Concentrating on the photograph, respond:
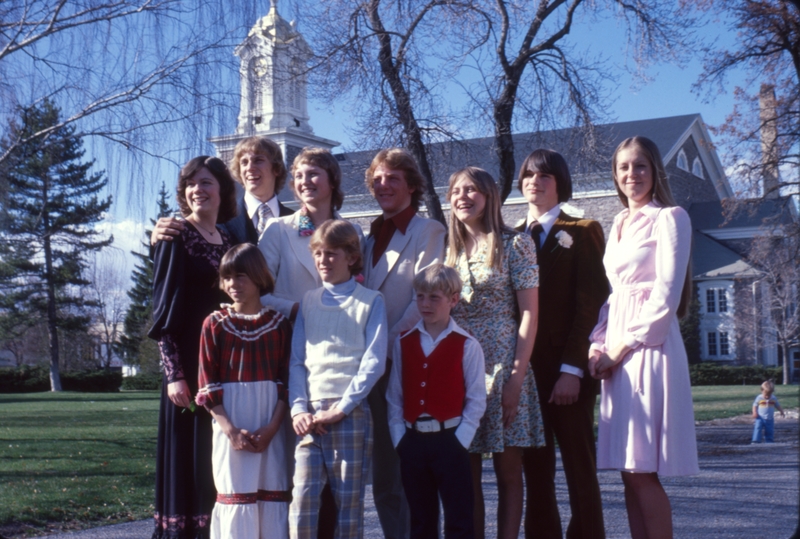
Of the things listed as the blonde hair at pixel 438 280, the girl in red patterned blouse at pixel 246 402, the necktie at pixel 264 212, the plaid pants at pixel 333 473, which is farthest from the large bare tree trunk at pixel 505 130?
the plaid pants at pixel 333 473

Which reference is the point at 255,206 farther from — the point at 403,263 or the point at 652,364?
the point at 652,364

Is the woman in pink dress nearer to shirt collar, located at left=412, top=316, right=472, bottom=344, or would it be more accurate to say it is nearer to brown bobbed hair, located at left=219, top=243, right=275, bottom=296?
shirt collar, located at left=412, top=316, right=472, bottom=344

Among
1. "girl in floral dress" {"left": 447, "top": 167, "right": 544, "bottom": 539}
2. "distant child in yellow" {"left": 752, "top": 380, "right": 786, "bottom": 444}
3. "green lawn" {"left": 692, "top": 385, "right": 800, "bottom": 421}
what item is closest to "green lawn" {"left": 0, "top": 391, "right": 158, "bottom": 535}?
"girl in floral dress" {"left": 447, "top": 167, "right": 544, "bottom": 539}

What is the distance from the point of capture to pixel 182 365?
13.3ft

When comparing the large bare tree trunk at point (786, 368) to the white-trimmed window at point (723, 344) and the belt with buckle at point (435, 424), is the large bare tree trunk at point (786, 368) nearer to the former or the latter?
the white-trimmed window at point (723, 344)

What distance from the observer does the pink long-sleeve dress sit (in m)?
3.82

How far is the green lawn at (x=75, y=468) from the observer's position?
23.8 feet

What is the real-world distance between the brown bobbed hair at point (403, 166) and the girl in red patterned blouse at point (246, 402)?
0.89 m

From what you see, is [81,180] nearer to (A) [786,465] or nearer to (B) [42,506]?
(B) [42,506]

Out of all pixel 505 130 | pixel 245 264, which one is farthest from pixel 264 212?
pixel 505 130

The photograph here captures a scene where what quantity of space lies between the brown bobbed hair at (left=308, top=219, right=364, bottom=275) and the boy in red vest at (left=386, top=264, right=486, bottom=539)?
0.37 meters

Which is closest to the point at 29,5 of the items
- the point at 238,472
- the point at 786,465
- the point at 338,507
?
the point at 238,472

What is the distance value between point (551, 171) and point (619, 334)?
1.01m

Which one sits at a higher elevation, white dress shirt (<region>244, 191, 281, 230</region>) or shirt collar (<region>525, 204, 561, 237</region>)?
white dress shirt (<region>244, 191, 281, 230</region>)
